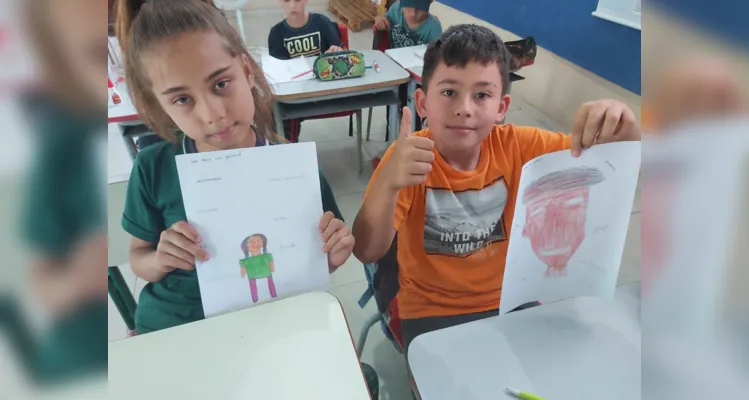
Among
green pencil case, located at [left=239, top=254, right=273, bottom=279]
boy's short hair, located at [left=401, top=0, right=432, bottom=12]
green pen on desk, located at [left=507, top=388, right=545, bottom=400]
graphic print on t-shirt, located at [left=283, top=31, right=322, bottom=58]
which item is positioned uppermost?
green pencil case, located at [left=239, top=254, right=273, bottom=279]

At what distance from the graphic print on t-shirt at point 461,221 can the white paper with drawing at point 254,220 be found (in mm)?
334

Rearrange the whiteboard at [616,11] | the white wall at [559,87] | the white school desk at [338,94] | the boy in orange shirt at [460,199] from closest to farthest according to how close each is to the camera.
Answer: the boy in orange shirt at [460,199] → the white school desk at [338,94] → the whiteboard at [616,11] → the white wall at [559,87]

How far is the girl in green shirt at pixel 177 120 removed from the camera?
0.84 meters

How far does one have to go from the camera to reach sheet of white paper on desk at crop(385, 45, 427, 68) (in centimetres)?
242

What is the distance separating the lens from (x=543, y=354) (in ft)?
2.37

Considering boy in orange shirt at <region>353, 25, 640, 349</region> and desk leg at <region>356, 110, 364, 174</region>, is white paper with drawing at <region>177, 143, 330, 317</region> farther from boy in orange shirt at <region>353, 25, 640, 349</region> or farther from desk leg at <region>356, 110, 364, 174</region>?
desk leg at <region>356, 110, 364, 174</region>

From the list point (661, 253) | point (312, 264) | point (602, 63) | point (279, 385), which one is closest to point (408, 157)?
point (312, 264)

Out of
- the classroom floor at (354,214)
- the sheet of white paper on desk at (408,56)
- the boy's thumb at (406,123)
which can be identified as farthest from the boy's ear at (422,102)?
the sheet of white paper on desk at (408,56)

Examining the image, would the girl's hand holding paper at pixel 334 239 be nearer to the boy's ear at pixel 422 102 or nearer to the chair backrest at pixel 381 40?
the boy's ear at pixel 422 102

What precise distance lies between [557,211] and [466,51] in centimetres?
48

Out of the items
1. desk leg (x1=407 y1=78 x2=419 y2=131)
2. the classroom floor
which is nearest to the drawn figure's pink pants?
the classroom floor

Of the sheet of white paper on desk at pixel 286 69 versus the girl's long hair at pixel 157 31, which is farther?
the sheet of white paper on desk at pixel 286 69

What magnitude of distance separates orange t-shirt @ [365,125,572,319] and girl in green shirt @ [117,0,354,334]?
220 mm

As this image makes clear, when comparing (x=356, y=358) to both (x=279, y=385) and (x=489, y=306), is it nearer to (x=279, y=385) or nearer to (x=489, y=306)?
(x=279, y=385)
